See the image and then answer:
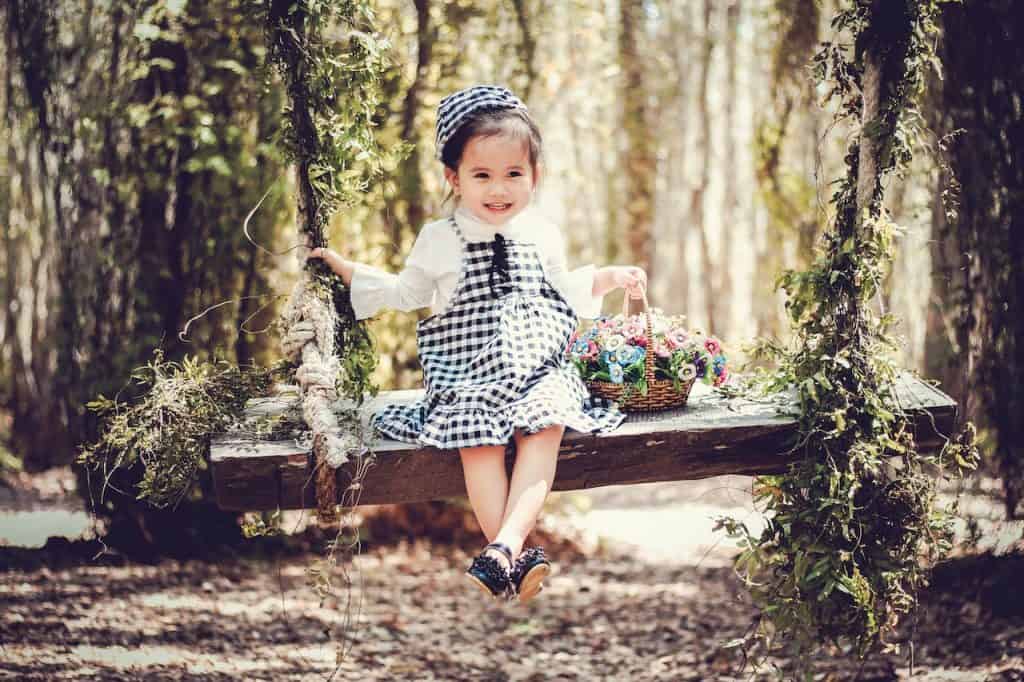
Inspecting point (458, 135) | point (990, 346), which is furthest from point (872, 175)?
point (990, 346)

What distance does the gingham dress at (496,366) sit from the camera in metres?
2.58

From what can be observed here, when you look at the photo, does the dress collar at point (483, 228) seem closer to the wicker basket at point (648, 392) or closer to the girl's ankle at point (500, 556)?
the wicker basket at point (648, 392)

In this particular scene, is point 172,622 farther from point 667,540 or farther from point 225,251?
point 667,540

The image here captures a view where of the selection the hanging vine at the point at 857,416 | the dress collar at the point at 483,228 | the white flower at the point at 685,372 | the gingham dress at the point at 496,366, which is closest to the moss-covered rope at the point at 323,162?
the gingham dress at the point at 496,366

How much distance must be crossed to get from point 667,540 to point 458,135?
3252 mm

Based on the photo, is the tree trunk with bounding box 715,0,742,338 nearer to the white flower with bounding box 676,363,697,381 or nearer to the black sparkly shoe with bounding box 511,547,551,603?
the white flower with bounding box 676,363,697,381

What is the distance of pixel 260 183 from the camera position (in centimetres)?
439

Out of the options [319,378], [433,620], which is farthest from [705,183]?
[319,378]

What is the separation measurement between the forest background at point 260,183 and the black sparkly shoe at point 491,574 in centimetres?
131

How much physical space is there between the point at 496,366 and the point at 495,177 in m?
0.54

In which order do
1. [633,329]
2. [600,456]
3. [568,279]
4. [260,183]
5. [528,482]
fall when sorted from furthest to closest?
[260,183]
[568,279]
[633,329]
[600,456]
[528,482]

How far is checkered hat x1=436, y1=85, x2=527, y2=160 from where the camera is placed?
2762 mm

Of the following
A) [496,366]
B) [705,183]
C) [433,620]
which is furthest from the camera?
[705,183]

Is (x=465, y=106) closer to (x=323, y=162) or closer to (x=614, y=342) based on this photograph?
(x=323, y=162)
